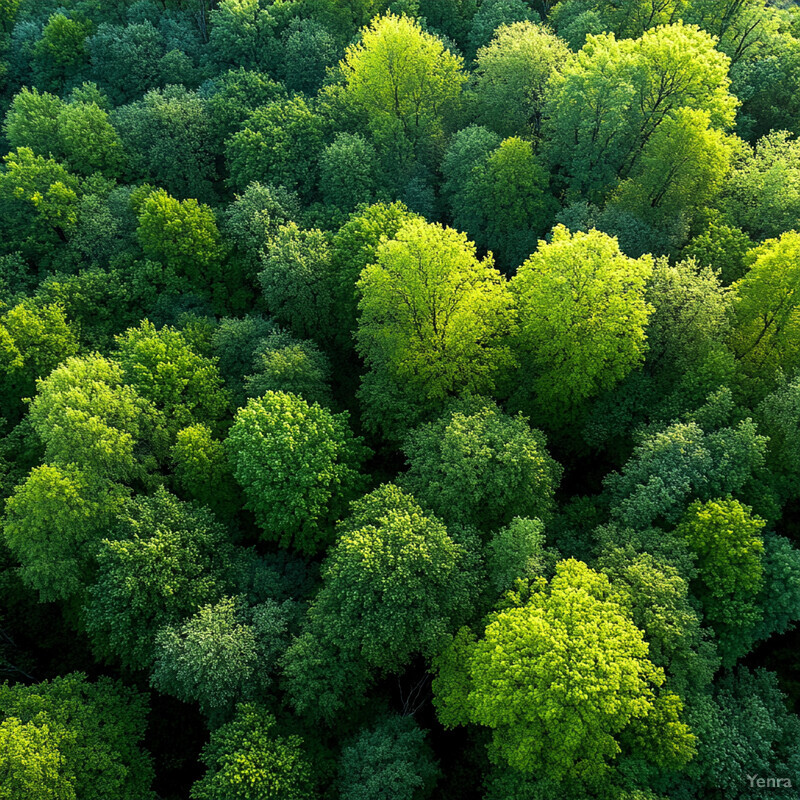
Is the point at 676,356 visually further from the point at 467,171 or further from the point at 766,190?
the point at 467,171

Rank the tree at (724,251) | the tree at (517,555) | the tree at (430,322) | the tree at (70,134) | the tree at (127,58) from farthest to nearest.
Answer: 1. the tree at (127,58)
2. the tree at (70,134)
3. the tree at (724,251)
4. the tree at (430,322)
5. the tree at (517,555)

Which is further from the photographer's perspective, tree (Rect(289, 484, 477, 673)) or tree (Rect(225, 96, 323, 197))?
tree (Rect(225, 96, 323, 197))

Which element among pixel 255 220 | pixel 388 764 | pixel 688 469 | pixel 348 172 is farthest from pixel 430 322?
pixel 388 764

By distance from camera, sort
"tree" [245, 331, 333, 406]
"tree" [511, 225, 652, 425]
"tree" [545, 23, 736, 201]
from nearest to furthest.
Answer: "tree" [511, 225, 652, 425] → "tree" [245, 331, 333, 406] → "tree" [545, 23, 736, 201]

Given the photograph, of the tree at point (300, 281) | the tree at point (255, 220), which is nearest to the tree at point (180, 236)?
the tree at point (255, 220)

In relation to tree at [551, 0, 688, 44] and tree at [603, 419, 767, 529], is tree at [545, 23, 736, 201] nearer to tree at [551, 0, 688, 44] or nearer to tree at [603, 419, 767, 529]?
tree at [551, 0, 688, 44]

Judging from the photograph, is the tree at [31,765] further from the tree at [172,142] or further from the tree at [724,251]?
the tree at [724,251]

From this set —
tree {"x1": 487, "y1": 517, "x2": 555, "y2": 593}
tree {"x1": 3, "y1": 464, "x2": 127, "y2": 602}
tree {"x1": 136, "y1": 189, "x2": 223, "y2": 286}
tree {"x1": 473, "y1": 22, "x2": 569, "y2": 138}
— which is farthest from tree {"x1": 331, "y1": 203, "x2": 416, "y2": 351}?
tree {"x1": 3, "y1": 464, "x2": 127, "y2": 602}
